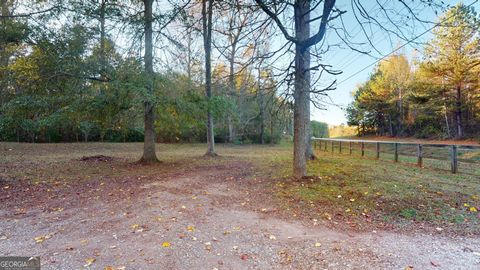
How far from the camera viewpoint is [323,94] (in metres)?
5.62

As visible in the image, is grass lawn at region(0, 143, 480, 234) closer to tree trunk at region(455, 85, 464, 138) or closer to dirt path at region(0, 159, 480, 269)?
dirt path at region(0, 159, 480, 269)

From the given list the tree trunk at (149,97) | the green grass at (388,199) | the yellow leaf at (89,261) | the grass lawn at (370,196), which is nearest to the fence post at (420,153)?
the grass lawn at (370,196)

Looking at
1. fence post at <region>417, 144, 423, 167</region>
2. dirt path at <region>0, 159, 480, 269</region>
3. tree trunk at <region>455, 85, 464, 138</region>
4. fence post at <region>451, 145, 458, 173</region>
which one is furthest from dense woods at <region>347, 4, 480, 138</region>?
dirt path at <region>0, 159, 480, 269</region>

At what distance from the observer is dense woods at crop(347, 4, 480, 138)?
18.1 m

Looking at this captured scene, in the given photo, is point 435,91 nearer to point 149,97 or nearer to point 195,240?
point 149,97

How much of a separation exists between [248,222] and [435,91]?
23538 mm

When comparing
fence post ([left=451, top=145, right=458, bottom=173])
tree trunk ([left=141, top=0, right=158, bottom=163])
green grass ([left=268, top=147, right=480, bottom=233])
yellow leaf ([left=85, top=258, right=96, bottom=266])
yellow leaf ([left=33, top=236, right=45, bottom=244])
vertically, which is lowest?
yellow leaf ([left=33, top=236, right=45, bottom=244])

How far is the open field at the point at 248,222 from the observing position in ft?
8.52

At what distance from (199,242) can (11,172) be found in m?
7.43

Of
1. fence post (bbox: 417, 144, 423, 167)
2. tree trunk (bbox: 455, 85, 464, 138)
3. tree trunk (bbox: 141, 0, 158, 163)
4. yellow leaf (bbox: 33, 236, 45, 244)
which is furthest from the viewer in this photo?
tree trunk (bbox: 455, 85, 464, 138)

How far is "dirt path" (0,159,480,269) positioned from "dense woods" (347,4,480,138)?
1194 centimetres

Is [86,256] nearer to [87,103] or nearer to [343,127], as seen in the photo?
[87,103]

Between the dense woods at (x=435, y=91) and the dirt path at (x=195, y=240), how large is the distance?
39.2 ft

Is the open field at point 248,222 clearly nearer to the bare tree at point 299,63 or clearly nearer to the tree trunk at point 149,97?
the bare tree at point 299,63
